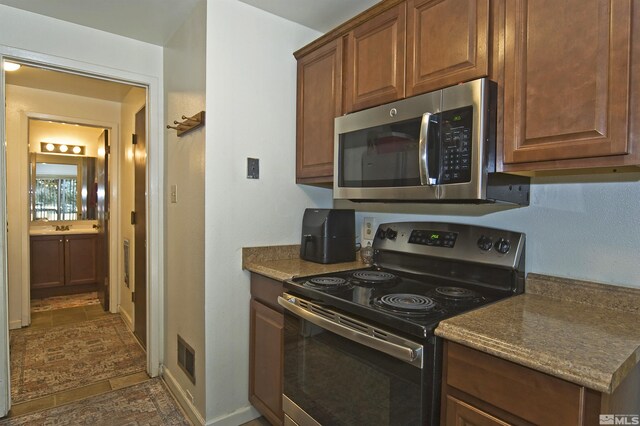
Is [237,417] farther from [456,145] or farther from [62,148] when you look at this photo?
[62,148]

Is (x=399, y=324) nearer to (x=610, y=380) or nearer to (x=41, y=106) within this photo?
(x=610, y=380)

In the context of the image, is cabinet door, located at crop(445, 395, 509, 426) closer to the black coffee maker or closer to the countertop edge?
the countertop edge

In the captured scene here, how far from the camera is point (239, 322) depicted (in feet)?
6.49

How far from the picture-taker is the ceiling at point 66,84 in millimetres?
3037

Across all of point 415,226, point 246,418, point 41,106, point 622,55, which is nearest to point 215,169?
point 415,226

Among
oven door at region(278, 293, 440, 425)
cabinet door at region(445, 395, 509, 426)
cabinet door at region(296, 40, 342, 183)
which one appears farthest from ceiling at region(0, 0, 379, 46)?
cabinet door at region(445, 395, 509, 426)

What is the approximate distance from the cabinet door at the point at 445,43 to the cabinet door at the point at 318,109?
47 cm

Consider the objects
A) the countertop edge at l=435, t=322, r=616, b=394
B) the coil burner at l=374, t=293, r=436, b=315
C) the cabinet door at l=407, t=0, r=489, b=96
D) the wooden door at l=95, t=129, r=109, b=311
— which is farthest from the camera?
the wooden door at l=95, t=129, r=109, b=311

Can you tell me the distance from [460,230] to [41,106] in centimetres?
398

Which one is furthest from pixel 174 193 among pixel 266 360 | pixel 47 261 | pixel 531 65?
pixel 47 261

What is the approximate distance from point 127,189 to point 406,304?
10.5 feet

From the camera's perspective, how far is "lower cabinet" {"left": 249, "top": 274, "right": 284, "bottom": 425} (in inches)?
68.1

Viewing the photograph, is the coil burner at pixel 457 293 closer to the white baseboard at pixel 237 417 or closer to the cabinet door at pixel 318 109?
the cabinet door at pixel 318 109

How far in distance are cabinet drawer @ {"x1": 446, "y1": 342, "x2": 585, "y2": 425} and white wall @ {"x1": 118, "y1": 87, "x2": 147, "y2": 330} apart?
10.2 feet
